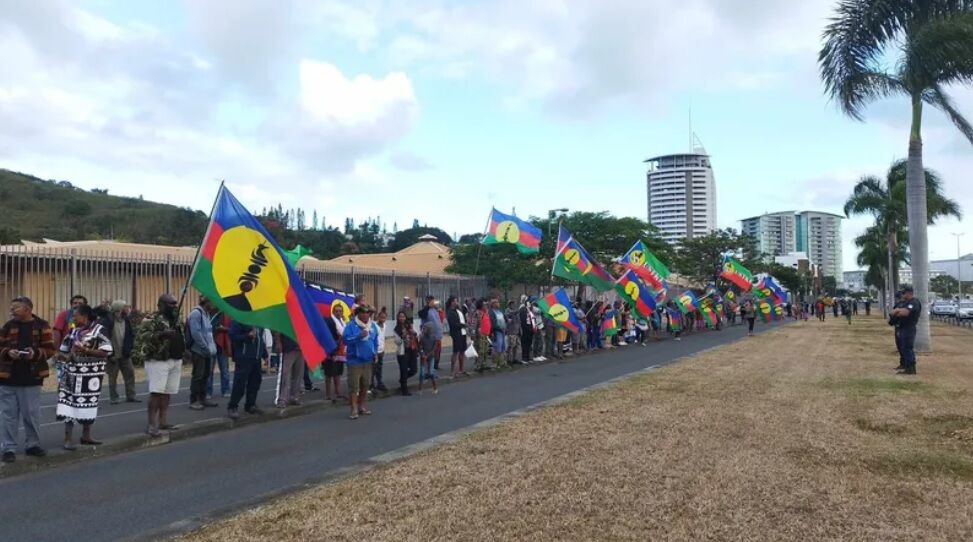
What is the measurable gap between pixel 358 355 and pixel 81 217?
7326cm

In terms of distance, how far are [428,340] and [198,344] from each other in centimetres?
436

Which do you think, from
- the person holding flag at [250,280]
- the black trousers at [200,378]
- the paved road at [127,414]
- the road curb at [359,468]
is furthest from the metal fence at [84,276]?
the road curb at [359,468]

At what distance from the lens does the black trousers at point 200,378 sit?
11.9 metres

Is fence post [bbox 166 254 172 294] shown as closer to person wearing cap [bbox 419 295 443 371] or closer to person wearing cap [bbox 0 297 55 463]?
person wearing cap [bbox 419 295 443 371]

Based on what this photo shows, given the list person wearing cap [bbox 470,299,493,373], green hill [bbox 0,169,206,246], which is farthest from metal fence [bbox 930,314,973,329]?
green hill [bbox 0,169,206,246]

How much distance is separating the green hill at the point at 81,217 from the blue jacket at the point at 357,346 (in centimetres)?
5002

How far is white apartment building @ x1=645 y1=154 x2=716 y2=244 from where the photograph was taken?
363 ft

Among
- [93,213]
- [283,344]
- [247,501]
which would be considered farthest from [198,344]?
[93,213]

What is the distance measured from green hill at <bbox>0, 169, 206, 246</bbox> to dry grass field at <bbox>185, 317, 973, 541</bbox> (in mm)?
53604

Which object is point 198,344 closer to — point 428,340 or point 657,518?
point 428,340

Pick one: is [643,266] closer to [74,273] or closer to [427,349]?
[427,349]

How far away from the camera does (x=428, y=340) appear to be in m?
14.4

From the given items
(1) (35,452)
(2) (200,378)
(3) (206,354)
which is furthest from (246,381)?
(1) (35,452)

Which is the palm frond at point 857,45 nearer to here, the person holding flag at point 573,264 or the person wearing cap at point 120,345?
the person holding flag at point 573,264
